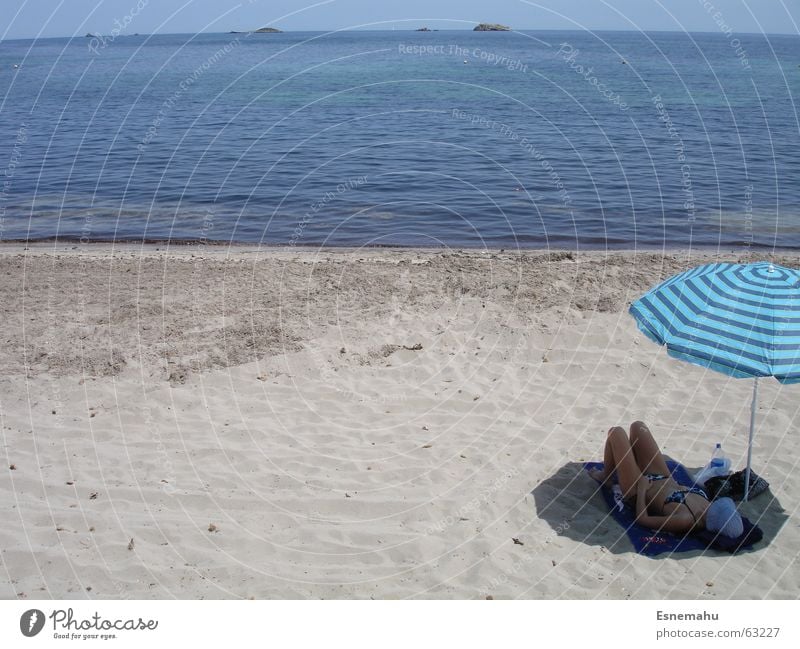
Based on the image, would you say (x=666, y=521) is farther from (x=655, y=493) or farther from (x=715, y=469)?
(x=715, y=469)

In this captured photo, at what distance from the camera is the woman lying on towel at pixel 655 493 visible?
6555 mm

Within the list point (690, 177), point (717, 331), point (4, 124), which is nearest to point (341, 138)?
point (690, 177)

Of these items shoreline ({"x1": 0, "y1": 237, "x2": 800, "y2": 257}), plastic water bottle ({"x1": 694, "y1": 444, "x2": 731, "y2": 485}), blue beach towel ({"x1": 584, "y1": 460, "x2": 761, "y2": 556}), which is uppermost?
shoreline ({"x1": 0, "y1": 237, "x2": 800, "y2": 257})

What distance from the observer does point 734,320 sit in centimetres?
661

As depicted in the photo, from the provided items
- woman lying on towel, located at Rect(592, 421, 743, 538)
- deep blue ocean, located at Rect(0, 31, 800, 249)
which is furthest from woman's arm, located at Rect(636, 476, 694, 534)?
deep blue ocean, located at Rect(0, 31, 800, 249)

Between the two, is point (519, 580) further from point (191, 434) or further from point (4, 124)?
point (4, 124)

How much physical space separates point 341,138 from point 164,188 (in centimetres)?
1000

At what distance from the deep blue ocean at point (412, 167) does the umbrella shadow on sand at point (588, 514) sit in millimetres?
7139

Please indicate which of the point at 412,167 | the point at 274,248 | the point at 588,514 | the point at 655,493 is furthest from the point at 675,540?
the point at 412,167

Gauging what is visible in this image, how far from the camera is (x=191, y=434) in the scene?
8039 millimetres

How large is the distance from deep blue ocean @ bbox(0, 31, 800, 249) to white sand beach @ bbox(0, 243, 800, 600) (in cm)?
454

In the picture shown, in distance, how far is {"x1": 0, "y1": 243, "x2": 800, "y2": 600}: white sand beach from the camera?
617cm

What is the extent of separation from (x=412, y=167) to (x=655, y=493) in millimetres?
18908

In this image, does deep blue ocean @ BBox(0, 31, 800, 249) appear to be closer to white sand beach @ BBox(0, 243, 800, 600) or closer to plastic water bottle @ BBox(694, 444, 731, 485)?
white sand beach @ BBox(0, 243, 800, 600)
